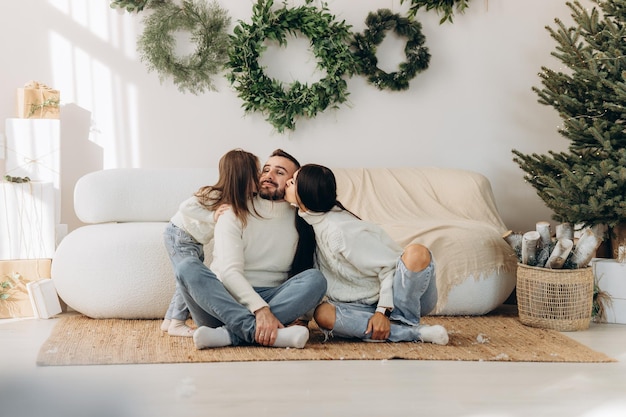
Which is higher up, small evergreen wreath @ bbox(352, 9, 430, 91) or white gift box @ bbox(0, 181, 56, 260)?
small evergreen wreath @ bbox(352, 9, 430, 91)

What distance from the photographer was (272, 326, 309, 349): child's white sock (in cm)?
258

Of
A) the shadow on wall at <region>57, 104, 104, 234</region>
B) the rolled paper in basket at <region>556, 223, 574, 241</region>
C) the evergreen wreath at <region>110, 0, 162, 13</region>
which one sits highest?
the evergreen wreath at <region>110, 0, 162, 13</region>

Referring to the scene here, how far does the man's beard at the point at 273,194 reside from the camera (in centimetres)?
285

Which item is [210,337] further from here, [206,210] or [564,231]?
[564,231]

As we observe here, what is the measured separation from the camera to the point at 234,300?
260cm

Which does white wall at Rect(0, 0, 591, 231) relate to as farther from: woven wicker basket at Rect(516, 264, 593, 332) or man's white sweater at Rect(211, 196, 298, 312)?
man's white sweater at Rect(211, 196, 298, 312)

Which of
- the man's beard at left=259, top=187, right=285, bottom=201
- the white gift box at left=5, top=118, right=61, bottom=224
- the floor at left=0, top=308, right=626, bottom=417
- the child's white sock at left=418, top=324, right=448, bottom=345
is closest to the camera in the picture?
the floor at left=0, top=308, right=626, bottom=417

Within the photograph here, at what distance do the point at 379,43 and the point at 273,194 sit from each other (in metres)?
1.78

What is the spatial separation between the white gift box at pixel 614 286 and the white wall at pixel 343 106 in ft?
3.64

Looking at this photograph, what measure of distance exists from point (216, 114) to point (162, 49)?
46 centimetres

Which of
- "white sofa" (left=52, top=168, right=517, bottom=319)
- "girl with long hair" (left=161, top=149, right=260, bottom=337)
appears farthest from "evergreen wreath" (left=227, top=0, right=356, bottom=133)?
"girl with long hair" (left=161, top=149, right=260, bottom=337)

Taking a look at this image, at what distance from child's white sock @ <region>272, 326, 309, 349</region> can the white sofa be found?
2.75ft

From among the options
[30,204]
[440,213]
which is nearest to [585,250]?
[440,213]

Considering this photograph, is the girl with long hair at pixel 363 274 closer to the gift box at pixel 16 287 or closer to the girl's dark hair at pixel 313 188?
the girl's dark hair at pixel 313 188
